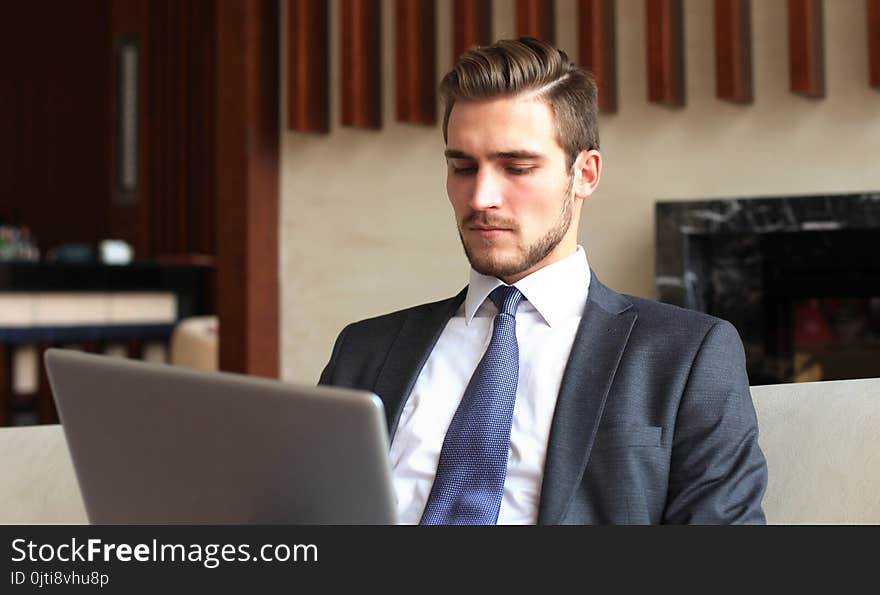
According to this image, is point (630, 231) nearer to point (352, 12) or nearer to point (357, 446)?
point (352, 12)

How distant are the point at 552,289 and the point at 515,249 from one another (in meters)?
0.09

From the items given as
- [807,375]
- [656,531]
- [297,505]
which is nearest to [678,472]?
[656,531]

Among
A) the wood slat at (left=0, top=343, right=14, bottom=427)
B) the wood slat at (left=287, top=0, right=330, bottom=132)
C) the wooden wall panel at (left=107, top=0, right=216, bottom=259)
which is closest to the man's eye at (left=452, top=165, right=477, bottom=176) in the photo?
the wood slat at (left=287, top=0, right=330, bottom=132)

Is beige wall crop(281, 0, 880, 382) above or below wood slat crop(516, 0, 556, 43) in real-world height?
below

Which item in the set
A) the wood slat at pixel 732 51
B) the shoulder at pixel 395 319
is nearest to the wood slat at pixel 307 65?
the wood slat at pixel 732 51

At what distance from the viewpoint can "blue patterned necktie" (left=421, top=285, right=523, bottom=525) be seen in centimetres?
136

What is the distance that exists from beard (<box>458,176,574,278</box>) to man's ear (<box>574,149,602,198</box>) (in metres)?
0.05

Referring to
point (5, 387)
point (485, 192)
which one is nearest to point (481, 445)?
point (485, 192)

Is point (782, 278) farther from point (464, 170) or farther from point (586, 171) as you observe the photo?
point (464, 170)

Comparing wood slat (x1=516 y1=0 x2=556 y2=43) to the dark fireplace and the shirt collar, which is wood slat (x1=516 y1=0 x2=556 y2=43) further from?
the shirt collar

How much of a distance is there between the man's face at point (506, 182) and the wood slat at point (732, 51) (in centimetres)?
175

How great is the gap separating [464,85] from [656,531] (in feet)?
2.61

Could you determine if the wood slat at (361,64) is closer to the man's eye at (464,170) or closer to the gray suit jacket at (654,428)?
the man's eye at (464,170)

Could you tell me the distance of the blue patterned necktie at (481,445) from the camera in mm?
1358
